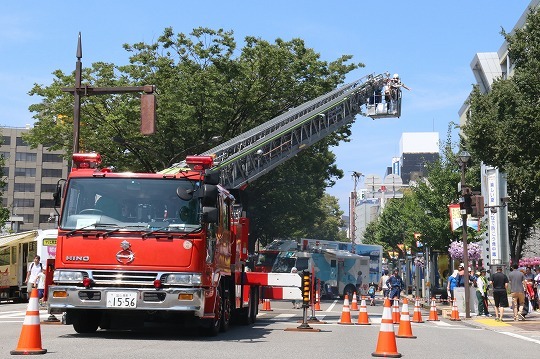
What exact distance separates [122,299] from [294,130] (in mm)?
21143

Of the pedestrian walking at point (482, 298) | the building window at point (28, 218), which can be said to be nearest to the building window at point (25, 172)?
the building window at point (28, 218)

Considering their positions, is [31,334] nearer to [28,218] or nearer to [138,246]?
[138,246]

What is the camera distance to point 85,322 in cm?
1647

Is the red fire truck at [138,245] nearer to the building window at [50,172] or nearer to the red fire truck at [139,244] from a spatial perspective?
the red fire truck at [139,244]

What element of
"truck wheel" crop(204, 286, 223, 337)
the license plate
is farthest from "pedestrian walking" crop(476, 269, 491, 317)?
the license plate

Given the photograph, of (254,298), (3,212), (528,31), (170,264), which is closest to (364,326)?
(254,298)

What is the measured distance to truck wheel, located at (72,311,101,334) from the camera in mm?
16266

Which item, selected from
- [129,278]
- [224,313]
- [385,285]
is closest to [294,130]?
[385,285]

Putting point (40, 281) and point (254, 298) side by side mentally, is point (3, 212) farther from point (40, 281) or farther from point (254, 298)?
point (254, 298)

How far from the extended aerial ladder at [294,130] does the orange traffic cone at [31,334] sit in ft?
52.9

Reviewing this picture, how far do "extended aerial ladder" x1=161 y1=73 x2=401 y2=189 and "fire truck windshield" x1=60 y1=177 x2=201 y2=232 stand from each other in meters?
12.8

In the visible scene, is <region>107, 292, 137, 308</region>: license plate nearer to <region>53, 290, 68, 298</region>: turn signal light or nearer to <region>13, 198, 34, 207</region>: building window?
<region>53, 290, 68, 298</region>: turn signal light

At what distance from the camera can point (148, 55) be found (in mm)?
43906

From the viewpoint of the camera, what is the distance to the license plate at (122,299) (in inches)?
569
